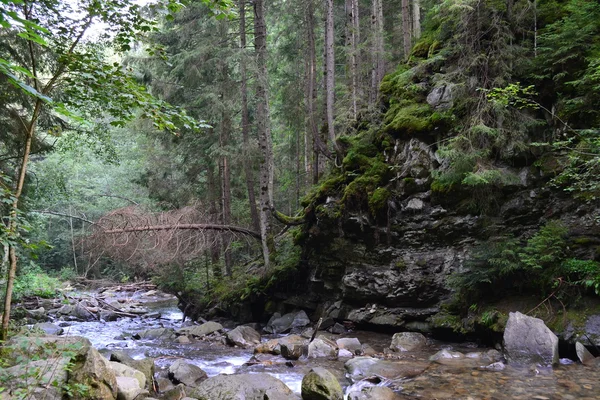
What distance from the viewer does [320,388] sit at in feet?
19.9

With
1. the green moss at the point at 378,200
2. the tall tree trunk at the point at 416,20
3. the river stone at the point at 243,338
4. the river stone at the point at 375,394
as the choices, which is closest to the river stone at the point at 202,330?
the river stone at the point at 243,338

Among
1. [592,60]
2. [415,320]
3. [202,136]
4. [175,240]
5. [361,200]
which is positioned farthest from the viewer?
[202,136]

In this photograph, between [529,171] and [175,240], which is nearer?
[529,171]

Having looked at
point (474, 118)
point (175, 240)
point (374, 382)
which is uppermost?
point (474, 118)

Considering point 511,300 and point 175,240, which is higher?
point 175,240

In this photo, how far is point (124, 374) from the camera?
6.84 metres

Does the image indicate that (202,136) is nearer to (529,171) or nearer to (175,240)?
(175,240)

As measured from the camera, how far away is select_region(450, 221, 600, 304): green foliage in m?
7.14

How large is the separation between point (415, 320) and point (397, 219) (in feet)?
8.26

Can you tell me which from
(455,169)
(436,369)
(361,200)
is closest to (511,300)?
(436,369)

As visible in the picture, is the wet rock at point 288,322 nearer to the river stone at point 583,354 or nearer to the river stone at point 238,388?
the river stone at point 238,388

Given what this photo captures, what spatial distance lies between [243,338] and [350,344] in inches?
134

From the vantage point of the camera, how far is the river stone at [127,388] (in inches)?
237

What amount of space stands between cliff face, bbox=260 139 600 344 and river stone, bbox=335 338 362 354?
4.09 feet
